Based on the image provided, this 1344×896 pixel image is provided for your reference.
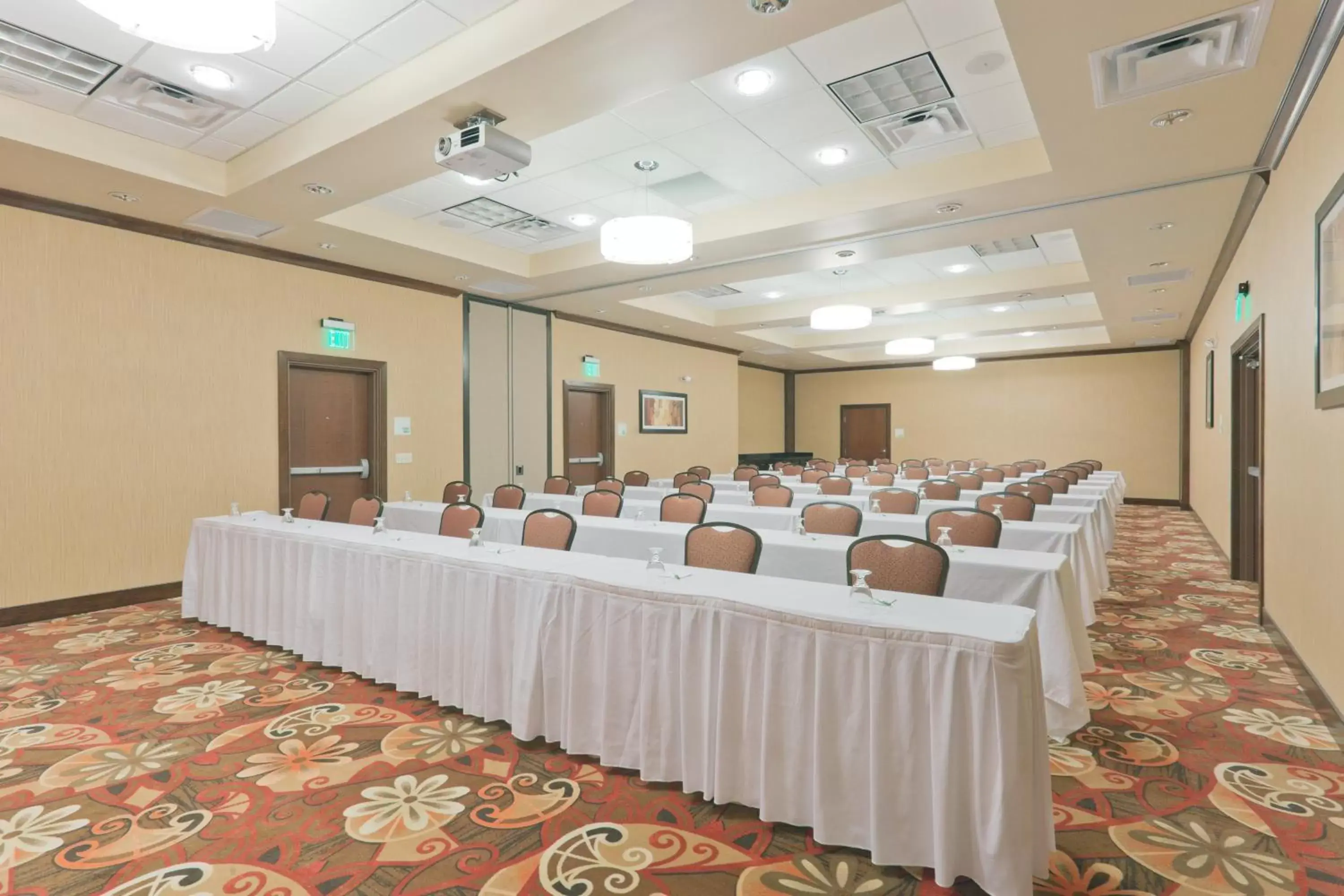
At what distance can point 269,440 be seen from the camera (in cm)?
651

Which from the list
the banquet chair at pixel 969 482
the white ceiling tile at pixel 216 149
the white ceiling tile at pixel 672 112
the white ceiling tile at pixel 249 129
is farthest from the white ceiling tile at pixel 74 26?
the banquet chair at pixel 969 482

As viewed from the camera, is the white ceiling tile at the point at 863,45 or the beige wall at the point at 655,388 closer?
the white ceiling tile at the point at 863,45

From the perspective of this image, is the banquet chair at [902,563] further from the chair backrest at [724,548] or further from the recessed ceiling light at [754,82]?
the recessed ceiling light at [754,82]

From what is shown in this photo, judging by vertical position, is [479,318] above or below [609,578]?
above

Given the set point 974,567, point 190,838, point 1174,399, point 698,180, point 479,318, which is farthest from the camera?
point 1174,399

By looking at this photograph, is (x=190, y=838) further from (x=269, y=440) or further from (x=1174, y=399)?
(x=1174, y=399)

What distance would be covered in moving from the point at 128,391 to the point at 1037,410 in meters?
15.1

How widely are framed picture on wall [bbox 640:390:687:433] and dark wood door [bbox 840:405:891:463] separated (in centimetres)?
618

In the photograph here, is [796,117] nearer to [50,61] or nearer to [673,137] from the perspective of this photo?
[673,137]

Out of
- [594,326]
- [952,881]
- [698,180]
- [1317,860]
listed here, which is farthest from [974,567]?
[594,326]

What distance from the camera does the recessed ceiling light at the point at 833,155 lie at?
4.96 m

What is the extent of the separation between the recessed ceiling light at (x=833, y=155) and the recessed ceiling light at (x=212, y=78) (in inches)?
147

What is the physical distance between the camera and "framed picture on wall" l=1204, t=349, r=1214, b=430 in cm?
872

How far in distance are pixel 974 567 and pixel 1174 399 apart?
13027 mm
